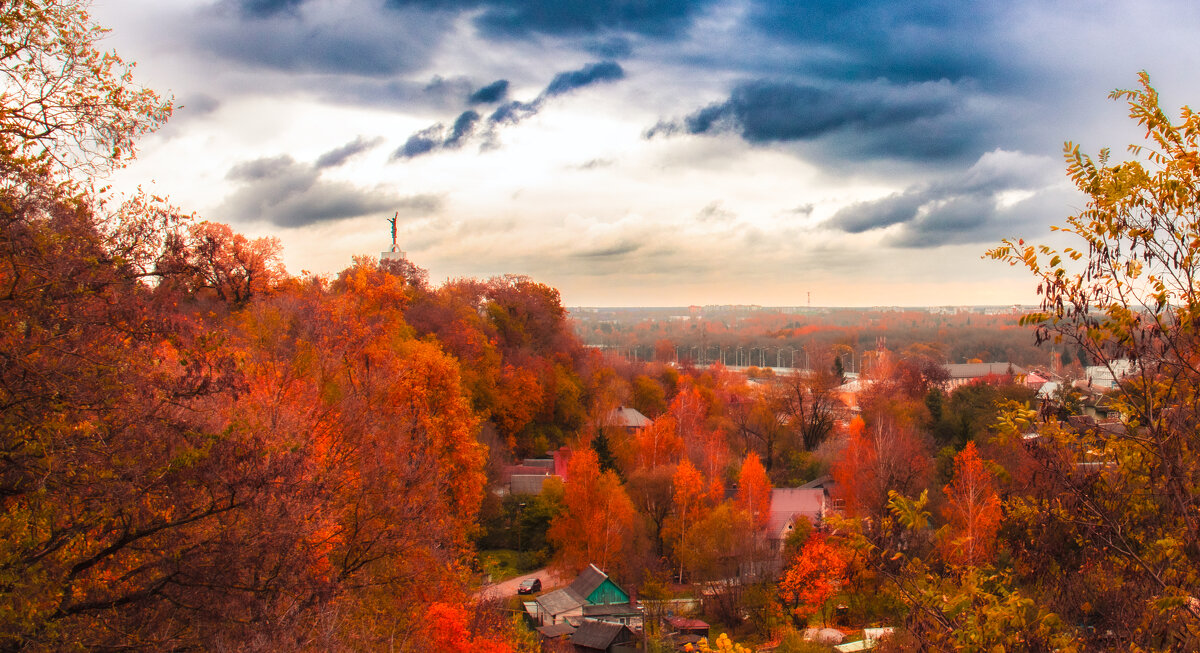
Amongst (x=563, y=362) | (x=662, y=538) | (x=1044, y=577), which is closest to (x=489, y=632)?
(x=1044, y=577)

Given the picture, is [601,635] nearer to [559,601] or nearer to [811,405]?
[559,601]

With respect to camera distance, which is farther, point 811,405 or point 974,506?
point 811,405

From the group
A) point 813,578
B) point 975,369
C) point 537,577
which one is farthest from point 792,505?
point 975,369

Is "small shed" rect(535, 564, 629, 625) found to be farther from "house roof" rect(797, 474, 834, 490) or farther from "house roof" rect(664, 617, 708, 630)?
"house roof" rect(797, 474, 834, 490)

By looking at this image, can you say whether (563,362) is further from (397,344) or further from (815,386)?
(397,344)

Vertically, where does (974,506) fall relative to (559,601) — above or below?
above

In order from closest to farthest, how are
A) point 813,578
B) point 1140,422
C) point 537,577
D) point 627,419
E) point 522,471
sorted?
Result: point 1140,422 → point 813,578 → point 537,577 → point 522,471 → point 627,419

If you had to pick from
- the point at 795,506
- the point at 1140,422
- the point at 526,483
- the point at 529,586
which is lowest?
the point at 529,586

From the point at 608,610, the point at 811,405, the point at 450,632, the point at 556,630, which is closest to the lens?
the point at 450,632
